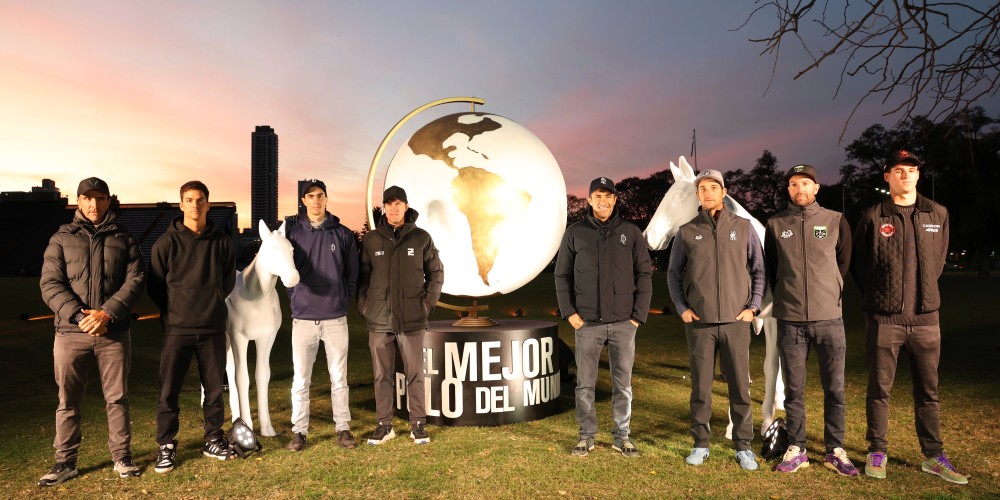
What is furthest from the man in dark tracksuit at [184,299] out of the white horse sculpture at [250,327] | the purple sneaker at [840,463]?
the purple sneaker at [840,463]

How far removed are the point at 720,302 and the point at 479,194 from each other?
329 cm

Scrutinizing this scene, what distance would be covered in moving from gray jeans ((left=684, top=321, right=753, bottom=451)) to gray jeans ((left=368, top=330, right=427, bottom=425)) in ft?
8.99

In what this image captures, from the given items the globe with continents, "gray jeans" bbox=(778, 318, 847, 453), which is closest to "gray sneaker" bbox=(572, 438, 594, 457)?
"gray jeans" bbox=(778, 318, 847, 453)

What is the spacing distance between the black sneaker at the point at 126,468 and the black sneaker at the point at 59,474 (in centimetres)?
34

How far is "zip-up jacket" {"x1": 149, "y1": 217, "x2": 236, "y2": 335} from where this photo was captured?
583cm

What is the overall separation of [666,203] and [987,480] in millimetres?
3962

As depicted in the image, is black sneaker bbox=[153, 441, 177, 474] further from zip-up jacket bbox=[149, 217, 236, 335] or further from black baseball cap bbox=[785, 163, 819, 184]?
black baseball cap bbox=[785, 163, 819, 184]

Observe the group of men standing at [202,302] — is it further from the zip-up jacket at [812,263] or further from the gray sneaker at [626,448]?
the zip-up jacket at [812,263]

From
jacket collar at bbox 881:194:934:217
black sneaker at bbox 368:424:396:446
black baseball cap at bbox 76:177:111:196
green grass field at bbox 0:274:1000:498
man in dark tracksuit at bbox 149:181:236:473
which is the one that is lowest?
green grass field at bbox 0:274:1000:498

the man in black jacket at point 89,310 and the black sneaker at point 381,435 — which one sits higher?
the man in black jacket at point 89,310

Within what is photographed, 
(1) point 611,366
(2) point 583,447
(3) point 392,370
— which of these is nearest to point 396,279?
(3) point 392,370

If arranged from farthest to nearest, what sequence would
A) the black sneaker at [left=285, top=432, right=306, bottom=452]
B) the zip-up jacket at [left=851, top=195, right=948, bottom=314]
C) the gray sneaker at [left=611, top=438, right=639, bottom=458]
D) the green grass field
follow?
the black sneaker at [left=285, top=432, right=306, bottom=452] < the gray sneaker at [left=611, top=438, right=639, bottom=458] < the zip-up jacket at [left=851, top=195, right=948, bottom=314] < the green grass field

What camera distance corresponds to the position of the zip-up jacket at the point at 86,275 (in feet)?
17.7

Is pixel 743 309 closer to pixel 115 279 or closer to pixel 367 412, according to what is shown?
pixel 367 412
